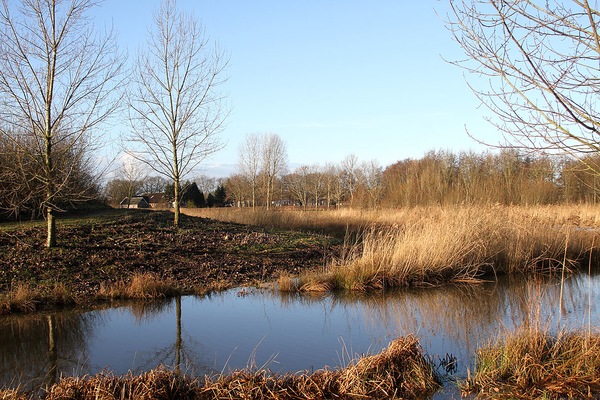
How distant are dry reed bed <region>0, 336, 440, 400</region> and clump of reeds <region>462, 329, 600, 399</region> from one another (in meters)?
0.52

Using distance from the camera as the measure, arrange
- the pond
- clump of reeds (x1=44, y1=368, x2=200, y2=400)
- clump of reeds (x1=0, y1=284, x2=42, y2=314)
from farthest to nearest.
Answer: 1. clump of reeds (x1=0, y1=284, x2=42, y2=314)
2. the pond
3. clump of reeds (x1=44, y1=368, x2=200, y2=400)

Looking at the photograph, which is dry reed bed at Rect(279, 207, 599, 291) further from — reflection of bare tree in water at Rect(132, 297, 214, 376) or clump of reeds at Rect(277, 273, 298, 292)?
reflection of bare tree in water at Rect(132, 297, 214, 376)

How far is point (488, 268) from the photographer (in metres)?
10.8

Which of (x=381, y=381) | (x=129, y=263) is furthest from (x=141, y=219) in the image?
(x=381, y=381)

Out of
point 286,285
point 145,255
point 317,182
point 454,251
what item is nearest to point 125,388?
point 286,285

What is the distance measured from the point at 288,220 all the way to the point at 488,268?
41.4 ft

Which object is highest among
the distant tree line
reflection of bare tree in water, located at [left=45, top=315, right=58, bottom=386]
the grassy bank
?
the distant tree line

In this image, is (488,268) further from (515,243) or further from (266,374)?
(266,374)

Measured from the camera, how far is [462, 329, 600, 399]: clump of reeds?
396 centimetres

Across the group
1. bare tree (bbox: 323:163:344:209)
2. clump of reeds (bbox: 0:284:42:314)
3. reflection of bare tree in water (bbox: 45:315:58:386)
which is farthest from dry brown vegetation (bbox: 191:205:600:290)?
bare tree (bbox: 323:163:344:209)

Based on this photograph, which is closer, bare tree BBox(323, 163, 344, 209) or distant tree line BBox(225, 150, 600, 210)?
distant tree line BBox(225, 150, 600, 210)

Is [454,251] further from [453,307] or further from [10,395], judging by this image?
[10,395]

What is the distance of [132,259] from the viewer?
31.7ft

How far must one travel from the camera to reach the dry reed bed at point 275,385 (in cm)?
374
